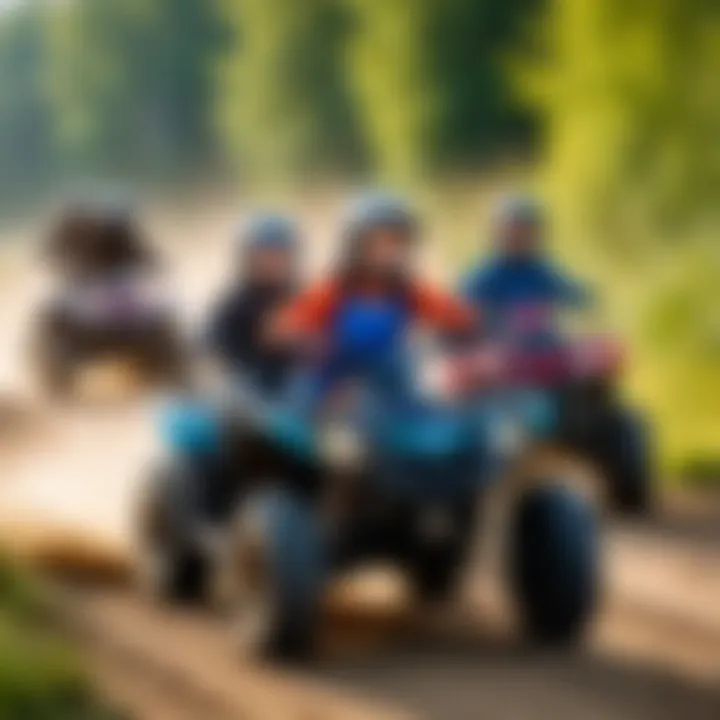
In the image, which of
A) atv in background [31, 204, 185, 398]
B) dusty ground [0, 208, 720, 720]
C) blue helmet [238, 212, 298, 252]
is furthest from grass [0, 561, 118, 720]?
blue helmet [238, 212, 298, 252]

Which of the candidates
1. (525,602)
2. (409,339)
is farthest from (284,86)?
(525,602)

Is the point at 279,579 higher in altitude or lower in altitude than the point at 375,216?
lower

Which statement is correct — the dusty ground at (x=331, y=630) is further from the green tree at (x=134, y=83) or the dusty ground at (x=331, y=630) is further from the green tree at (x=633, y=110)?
the green tree at (x=633, y=110)

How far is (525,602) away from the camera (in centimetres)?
109

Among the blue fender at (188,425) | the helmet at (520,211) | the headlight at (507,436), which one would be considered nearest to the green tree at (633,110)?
the helmet at (520,211)

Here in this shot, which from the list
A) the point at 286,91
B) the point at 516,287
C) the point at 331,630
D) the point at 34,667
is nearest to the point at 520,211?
the point at 516,287

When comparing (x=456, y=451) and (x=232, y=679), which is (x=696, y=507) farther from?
(x=232, y=679)

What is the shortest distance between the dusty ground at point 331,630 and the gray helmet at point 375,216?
2 cm

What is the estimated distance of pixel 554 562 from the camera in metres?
1.09

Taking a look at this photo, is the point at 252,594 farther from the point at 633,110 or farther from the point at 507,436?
the point at 633,110

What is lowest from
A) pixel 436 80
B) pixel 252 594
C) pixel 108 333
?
pixel 252 594

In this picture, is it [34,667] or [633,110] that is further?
[633,110]

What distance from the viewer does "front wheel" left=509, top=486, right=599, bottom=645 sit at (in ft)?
3.52

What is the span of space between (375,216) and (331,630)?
0.24 m
